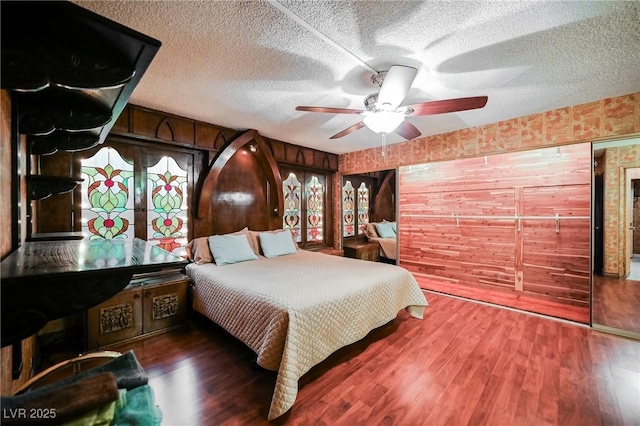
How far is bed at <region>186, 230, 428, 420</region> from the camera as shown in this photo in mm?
1778

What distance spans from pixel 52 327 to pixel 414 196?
5.49 meters

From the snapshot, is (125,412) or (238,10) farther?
(238,10)

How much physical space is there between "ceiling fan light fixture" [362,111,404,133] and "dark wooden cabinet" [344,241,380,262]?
3312mm

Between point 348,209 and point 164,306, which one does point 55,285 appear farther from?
point 348,209

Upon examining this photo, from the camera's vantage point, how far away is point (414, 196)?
17.3 feet

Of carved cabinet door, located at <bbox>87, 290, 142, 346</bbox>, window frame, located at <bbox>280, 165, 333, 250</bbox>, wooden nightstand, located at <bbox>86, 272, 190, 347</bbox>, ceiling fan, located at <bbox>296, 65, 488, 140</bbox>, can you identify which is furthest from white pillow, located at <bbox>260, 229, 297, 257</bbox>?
ceiling fan, located at <bbox>296, 65, 488, 140</bbox>

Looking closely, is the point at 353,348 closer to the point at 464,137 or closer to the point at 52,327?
the point at 52,327

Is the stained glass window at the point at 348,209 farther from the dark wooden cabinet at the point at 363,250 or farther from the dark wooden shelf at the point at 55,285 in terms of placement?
the dark wooden shelf at the point at 55,285

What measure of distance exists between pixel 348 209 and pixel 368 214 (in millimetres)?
783

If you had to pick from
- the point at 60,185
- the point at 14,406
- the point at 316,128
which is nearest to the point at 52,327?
the point at 60,185

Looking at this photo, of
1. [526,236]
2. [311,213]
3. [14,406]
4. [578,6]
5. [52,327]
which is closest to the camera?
[14,406]

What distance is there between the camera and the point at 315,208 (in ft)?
16.6

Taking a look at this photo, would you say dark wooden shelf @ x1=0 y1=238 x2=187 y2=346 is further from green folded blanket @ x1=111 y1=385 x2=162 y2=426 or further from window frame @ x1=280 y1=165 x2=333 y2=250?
window frame @ x1=280 y1=165 x2=333 y2=250

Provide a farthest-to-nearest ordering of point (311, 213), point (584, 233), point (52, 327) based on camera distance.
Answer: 1. point (311, 213)
2. point (584, 233)
3. point (52, 327)
